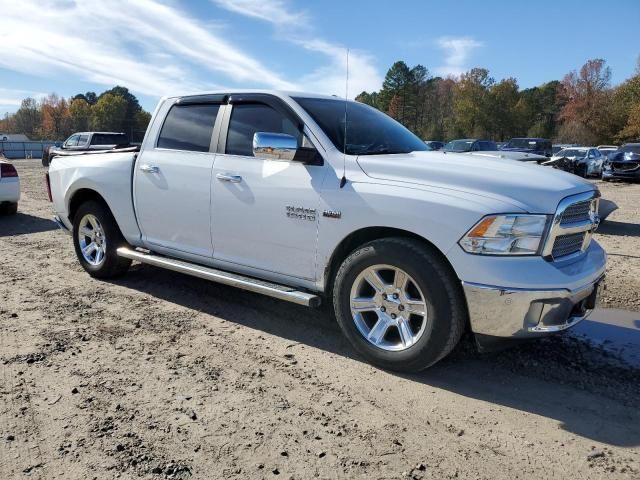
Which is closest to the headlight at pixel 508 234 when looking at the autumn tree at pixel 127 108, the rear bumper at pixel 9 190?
the rear bumper at pixel 9 190

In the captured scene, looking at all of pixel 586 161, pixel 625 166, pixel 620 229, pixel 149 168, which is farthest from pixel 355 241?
pixel 586 161

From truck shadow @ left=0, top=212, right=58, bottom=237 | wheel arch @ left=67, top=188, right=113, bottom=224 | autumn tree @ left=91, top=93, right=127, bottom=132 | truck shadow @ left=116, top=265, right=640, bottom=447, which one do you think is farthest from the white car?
autumn tree @ left=91, top=93, right=127, bottom=132

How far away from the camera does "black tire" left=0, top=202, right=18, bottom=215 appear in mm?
10484

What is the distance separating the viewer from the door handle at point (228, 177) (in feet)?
14.0

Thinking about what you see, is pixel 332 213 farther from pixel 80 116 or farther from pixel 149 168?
pixel 80 116

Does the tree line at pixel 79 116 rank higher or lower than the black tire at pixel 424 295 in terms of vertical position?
higher

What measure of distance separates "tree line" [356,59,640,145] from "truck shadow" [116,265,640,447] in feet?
207

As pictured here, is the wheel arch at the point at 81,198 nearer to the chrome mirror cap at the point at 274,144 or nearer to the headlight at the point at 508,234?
the chrome mirror cap at the point at 274,144

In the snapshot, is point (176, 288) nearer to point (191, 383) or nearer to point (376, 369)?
point (191, 383)

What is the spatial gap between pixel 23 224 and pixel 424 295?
8990 millimetres

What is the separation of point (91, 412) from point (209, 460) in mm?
902

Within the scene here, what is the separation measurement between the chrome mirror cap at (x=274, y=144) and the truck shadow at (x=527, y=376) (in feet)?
4.96

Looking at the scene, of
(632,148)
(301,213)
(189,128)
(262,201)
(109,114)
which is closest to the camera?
(301,213)

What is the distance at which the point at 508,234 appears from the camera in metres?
3.13
